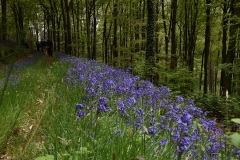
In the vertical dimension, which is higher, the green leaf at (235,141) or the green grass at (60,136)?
the green leaf at (235,141)

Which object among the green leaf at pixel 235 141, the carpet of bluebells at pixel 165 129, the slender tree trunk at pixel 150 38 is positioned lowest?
the carpet of bluebells at pixel 165 129

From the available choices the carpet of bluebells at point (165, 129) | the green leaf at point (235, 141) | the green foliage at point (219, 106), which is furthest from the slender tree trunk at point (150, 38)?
the green leaf at point (235, 141)

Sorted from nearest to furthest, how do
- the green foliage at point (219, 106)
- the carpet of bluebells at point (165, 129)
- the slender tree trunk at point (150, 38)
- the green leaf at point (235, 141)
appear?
the green leaf at point (235, 141), the carpet of bluebells at point (165, 129), the green foliage at point (219, 106), the slender tree trunk at point (150, 38)

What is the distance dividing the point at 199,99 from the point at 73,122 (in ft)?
28.1

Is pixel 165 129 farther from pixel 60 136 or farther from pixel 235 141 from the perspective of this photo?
pixel 235 141

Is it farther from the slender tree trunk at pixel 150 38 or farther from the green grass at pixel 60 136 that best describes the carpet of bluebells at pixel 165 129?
the slender tree trunk at pixel 150 38

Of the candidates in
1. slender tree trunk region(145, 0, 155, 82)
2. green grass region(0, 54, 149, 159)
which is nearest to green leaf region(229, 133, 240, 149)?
green grass region(0, 54, 149, 159)

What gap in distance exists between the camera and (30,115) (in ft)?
12.6

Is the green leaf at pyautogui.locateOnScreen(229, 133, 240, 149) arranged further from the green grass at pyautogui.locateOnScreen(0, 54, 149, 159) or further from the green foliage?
the green foliage

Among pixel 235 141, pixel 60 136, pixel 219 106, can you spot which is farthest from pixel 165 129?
pixel 219 106

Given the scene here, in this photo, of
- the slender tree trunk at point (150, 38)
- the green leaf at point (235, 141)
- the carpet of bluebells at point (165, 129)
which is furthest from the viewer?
the slender tree trunk at point (150, 38)

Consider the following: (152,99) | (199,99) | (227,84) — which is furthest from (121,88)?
(227,84)

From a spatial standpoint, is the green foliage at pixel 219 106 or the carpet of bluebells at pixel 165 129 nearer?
the carpet of bluebells at pixel 165 129

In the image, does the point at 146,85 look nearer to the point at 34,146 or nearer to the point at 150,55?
the point at 34,146
